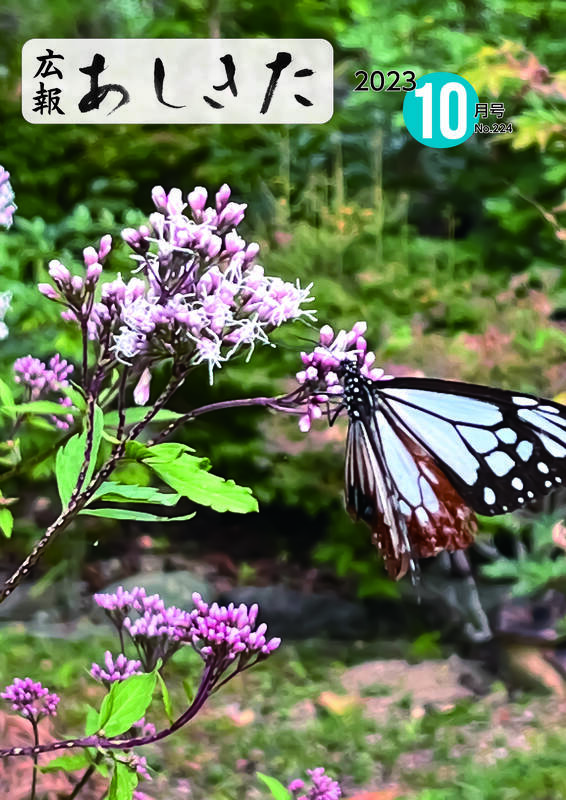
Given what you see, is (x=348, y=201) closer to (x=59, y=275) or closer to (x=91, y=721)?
(x=59, y=275)

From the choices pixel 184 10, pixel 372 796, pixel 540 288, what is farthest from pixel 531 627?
pixel 184 10

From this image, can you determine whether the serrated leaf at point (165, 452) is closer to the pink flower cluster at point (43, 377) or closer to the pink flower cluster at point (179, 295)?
the pink flower cluster at point (179, 295)

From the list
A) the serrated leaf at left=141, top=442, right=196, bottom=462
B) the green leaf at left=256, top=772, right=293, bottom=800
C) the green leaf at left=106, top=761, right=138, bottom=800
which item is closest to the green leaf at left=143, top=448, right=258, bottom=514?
the serrated leaf at left=141, top=442, right=196, bottom=462

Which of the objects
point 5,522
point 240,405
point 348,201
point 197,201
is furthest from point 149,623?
point 348,201

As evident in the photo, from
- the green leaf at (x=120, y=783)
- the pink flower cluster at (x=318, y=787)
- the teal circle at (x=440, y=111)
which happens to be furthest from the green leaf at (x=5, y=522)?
the teal circle at (x=440, y=111)

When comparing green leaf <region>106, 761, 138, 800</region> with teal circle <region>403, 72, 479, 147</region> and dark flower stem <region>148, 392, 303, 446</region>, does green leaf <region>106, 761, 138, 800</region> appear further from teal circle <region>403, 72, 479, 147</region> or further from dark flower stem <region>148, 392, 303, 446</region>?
teal circle <region>403, 72, 479, 147</region>

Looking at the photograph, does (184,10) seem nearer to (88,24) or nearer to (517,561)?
(88,24)
